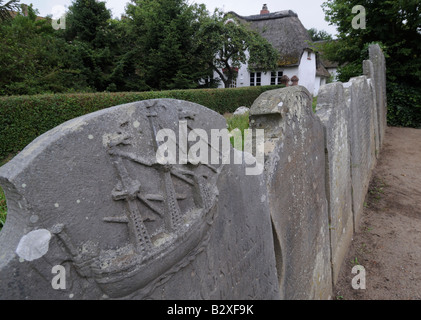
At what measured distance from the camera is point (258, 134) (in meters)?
2.10

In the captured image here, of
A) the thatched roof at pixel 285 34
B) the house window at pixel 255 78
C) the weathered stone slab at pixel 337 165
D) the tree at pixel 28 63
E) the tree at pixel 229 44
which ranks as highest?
the thatched roof at pixel 285 34

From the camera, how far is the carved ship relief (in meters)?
0.99

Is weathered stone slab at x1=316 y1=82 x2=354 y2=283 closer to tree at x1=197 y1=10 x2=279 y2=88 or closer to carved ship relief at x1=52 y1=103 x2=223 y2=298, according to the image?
carved ship relief at x1=52 y1=103 x2=223 y2=298

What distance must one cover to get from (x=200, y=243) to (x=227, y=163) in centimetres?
49

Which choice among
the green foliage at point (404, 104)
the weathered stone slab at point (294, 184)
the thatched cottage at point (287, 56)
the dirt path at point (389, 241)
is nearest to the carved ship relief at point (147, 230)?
the weathered stone slab at point (294, 184)

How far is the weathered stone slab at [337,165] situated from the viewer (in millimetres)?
3023

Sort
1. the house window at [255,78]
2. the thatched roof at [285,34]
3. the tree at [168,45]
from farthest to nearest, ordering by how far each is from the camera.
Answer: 1. the house window at [255,78]
2. the thatched roof at [285,34]
3. the tree at [168,45]

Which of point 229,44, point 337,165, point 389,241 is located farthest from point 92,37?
point 389,241

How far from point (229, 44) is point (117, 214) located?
56.7 ft

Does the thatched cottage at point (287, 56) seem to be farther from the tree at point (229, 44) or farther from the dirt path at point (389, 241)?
the dirt path at point (389, 241)

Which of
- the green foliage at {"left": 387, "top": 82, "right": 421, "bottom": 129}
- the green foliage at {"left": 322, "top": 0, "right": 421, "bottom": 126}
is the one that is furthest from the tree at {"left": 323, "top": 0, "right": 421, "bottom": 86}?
the green foliage at {"left": 387, "top": 82, "right": 421, "bottom": 129}

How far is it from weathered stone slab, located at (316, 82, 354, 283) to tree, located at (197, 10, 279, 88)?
44.9ft

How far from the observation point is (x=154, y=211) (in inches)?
46.1
